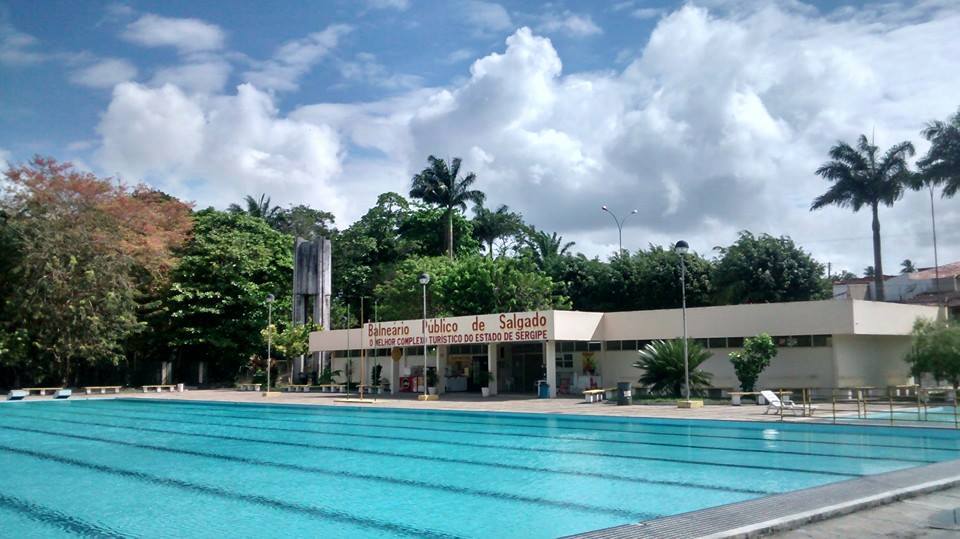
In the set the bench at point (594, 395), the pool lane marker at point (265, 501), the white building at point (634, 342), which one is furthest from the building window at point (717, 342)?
the pool lane marker at point (265, 501)

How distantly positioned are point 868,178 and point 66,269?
1838 inches

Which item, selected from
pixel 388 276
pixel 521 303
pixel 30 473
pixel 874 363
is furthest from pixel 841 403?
pixel 388 276

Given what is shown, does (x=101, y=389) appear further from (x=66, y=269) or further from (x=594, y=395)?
(x=594, y=395)

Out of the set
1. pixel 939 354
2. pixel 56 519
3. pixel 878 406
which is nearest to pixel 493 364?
pixel 878 406

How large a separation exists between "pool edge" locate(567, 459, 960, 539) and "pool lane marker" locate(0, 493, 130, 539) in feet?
18.9

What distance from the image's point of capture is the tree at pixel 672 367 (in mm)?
26469

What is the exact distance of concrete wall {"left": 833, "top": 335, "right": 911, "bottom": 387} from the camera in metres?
26.8

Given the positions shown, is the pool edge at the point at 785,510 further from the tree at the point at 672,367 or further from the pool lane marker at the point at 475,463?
the tree at the point at 672,367

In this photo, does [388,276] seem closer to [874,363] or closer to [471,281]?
[471,281]

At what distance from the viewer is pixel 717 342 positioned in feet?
95.7

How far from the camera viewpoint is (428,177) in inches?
2248

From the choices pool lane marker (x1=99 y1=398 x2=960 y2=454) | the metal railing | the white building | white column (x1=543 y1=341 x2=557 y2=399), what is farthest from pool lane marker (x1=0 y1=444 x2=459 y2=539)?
white column (x1=543 y1=341 x2=557 y2=399)

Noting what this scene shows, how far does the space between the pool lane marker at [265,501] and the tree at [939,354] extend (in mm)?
21539

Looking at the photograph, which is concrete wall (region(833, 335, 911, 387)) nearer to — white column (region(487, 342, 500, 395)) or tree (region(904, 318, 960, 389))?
tree (region(904, 318, 960, 389))
